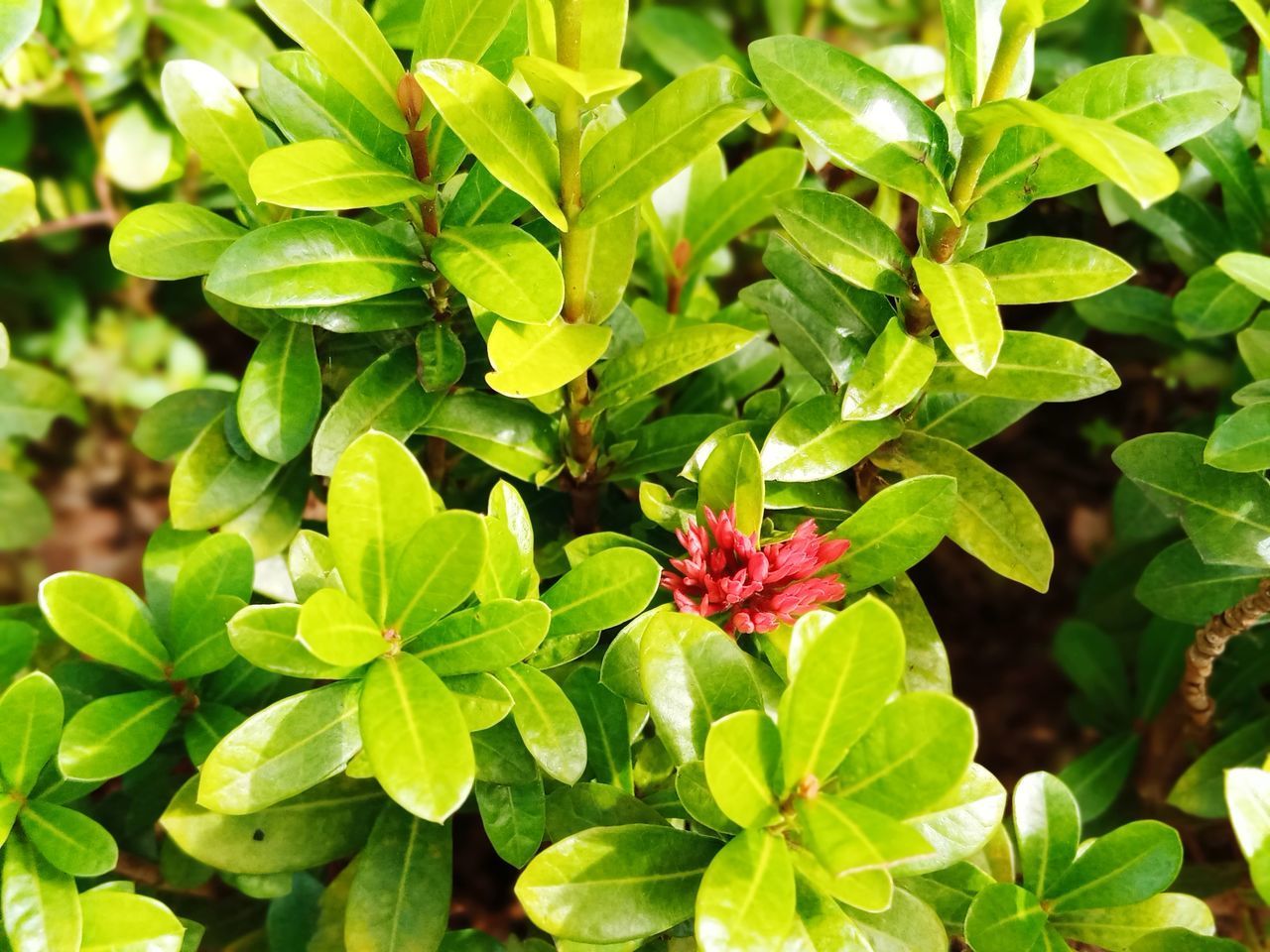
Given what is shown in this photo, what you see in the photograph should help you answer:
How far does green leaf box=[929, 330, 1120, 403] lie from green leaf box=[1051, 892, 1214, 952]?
19.6 inches

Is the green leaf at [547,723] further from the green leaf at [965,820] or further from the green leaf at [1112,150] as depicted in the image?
the green leaf at [1112,150]

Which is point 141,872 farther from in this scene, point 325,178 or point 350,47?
point 350,47

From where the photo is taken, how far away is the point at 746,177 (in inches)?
50.9

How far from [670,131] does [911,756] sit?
55 cm

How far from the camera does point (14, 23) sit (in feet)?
3.27

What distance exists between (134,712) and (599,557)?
1.62ft

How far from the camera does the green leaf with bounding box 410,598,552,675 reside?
863 millimetres

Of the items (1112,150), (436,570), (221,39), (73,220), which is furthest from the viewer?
(73,220)

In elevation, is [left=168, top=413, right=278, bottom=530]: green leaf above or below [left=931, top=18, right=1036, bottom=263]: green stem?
below

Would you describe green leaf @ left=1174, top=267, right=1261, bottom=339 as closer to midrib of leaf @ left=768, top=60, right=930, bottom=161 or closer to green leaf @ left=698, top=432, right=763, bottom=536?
midrib of leaf @ left=768, top=60, right=930, bottom=161

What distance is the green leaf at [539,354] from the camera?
92 centimetres

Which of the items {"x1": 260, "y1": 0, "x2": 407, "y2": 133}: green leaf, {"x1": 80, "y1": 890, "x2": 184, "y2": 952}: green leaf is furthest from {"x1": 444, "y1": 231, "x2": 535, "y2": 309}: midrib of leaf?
{"x1": 80, "y1": 890, "x2": 184, "y2": 952}: green leaf

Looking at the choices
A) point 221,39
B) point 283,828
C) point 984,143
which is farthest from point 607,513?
point 221,39

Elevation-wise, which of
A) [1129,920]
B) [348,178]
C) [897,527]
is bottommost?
[1129,920]
